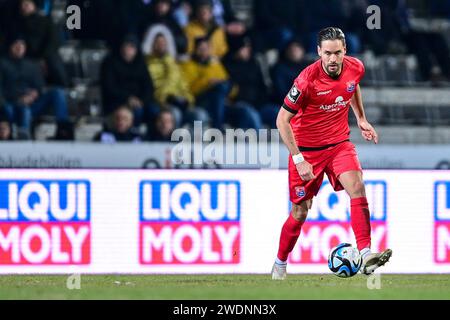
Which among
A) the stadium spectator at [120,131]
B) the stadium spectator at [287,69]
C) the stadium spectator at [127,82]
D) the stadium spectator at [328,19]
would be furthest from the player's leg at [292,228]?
the stadium spectator at [328,19]

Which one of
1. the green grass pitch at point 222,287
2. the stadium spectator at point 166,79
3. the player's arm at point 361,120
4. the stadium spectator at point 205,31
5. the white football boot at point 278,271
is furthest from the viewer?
the stadium spectator at point 205,31

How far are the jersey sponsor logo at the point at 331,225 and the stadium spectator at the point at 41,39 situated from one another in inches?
168

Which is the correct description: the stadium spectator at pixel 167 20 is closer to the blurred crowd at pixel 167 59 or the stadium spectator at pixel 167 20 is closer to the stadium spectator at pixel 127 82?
the blurred crowd at pixel 167 59

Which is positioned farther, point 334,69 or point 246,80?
point 246,80

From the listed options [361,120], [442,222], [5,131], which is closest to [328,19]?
[5,131]

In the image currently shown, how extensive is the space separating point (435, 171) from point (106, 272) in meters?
3.11

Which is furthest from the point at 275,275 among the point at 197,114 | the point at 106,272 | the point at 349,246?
the point at 197,114

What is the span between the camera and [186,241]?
34.5ft

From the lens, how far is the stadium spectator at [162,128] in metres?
13.2

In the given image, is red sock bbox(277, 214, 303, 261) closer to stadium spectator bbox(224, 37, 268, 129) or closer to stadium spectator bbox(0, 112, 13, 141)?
stadium spectator bbox(0, 112, 13, 141)

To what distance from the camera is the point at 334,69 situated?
29.2 ft

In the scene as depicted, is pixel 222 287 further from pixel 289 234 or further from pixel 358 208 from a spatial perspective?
pixel 358 208

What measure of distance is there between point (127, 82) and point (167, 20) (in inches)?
44.4
